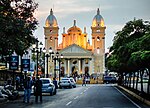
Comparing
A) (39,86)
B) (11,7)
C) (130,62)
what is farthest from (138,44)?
(11,7)

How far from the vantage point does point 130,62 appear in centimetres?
3225

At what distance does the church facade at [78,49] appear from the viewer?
17200 centimetres

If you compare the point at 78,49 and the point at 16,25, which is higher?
the point at 78,49

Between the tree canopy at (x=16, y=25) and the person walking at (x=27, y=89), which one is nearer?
the tree canopy at (x=16, y=25)

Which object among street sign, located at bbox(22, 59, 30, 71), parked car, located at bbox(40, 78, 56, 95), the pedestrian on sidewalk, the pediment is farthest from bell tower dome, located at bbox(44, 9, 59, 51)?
the pedestrian on sidewalk

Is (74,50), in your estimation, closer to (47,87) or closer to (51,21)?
(51,21)

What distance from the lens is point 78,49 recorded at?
172 meters

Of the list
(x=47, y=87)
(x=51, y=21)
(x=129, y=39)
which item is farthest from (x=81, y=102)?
(x=51, y=21)

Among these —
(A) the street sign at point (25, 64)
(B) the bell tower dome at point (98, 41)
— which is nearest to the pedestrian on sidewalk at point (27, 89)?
(A) the street sign at point (25, 64)

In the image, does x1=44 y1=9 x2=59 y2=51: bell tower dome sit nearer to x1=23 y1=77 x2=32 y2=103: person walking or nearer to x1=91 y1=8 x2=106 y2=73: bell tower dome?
x1=91 y1=8 x2=106 y2=73: bell tower dome

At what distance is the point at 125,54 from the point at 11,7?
1101 centimetres

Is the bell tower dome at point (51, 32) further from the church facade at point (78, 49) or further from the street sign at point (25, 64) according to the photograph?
the street sign at point (25, 64)

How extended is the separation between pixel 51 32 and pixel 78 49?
15650 mm

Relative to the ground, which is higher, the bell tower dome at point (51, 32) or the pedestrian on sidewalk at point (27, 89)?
the bell tower dome at point (51, 32)
